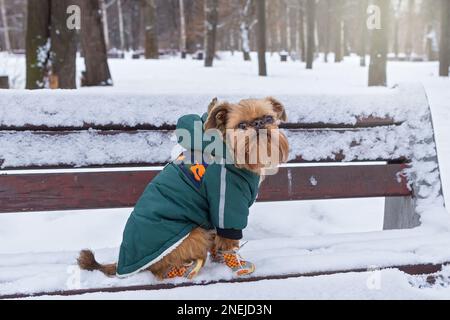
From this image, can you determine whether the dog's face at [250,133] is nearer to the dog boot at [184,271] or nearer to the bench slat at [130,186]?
the dog boot at [184,271]

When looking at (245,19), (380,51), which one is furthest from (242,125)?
(245,19)

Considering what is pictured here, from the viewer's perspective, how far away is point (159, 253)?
207 centimetres

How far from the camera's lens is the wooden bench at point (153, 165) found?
2.44 metres

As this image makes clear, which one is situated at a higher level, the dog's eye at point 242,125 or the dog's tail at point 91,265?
the dog's eye at point 242,125

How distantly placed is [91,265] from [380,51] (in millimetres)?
11563

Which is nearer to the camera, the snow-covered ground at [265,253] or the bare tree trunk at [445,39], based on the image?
the snow-covered ground at [265,253]

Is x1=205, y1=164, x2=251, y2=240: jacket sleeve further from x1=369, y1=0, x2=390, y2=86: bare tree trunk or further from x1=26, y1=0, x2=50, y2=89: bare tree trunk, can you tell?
x1=369, y1=0, x2=390, y2=86: bare tree trunk

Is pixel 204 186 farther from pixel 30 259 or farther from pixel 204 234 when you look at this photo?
pixel 30 259

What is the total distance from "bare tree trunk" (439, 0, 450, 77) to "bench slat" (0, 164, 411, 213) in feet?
43.9

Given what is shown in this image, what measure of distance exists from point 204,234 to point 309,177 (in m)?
0.85

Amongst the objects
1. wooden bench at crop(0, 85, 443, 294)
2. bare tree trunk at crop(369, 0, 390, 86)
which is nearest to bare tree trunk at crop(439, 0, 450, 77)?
bare tree trunk at crop(369, 0, 390, 86)

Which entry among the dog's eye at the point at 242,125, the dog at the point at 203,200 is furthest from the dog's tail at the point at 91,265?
the dog's eye at the point at 242,125

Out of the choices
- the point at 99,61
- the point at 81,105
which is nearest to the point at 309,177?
the point at 81,105

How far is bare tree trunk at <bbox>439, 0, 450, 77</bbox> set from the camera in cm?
1431
